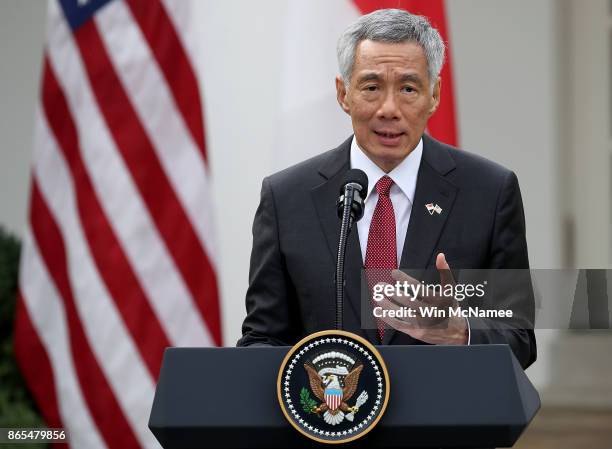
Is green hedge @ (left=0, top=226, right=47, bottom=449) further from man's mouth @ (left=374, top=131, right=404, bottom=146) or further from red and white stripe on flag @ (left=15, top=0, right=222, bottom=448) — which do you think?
man's mouth @ (left=374, top=131, right=404, bottom=146)

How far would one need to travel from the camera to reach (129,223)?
13.8 feet

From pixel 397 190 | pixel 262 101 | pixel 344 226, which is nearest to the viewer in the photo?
pixel 344 226

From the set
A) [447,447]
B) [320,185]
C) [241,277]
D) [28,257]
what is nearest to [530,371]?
[241,277]

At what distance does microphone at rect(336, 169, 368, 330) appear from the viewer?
188 centimetres

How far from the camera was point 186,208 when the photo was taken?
13.8 feet

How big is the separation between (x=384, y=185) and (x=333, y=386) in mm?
698

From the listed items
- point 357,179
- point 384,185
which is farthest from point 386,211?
point 357,179

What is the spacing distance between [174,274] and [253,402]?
2424mm

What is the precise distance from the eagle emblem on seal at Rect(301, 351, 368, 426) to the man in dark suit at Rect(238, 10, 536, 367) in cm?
43

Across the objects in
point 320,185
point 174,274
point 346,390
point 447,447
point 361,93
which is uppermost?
point 361,93

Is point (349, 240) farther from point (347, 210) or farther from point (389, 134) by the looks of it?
point (347, 210)

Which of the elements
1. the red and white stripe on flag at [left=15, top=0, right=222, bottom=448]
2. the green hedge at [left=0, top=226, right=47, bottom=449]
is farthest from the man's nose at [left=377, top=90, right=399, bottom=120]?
A: the green hedge at [left=0, top=226, right=47, bottom=449]

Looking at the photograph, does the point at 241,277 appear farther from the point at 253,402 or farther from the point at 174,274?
the point at 253,402

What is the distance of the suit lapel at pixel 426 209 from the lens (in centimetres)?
226
